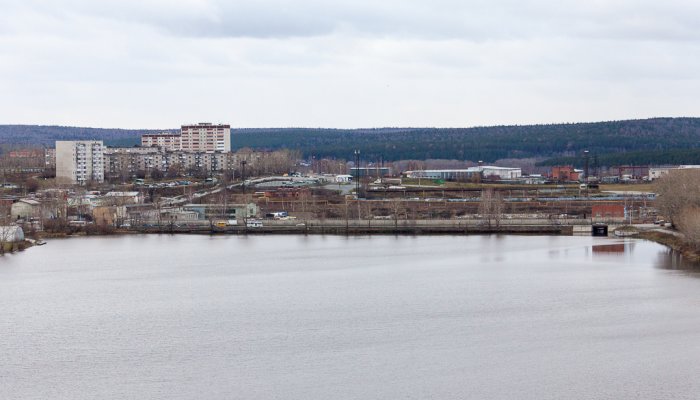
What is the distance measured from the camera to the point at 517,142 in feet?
207

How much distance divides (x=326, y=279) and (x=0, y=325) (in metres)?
4.41

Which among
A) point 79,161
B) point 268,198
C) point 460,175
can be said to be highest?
point 79,161

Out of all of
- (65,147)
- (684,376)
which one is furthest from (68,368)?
(65,147)

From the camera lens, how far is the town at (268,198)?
22016 millimetres

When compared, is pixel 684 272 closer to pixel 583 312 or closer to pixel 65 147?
pixel 583 312

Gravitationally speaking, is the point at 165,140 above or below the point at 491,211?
above

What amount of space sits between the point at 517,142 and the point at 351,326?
53.8 meters

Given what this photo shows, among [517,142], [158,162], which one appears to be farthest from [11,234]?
[517,142]

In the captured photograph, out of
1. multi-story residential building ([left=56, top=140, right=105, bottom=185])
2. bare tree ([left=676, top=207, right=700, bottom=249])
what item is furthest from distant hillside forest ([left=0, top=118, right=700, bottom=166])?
bare tree ([left=676, top=207, right=700, bottom=249])

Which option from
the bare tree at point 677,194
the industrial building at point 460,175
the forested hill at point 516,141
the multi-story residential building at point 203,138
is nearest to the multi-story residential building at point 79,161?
the industrial building at point 460,175

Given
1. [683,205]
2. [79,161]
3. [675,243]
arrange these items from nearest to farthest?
[675,243]
[683,205]
[79,161]

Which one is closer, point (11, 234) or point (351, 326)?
point (351, 326)

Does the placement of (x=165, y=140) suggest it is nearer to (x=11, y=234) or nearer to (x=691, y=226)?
(x=11, y=234)

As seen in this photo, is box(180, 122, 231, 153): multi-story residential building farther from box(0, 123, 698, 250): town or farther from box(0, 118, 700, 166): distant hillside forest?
box(0, 118, 700, 166): distant hillside forest
